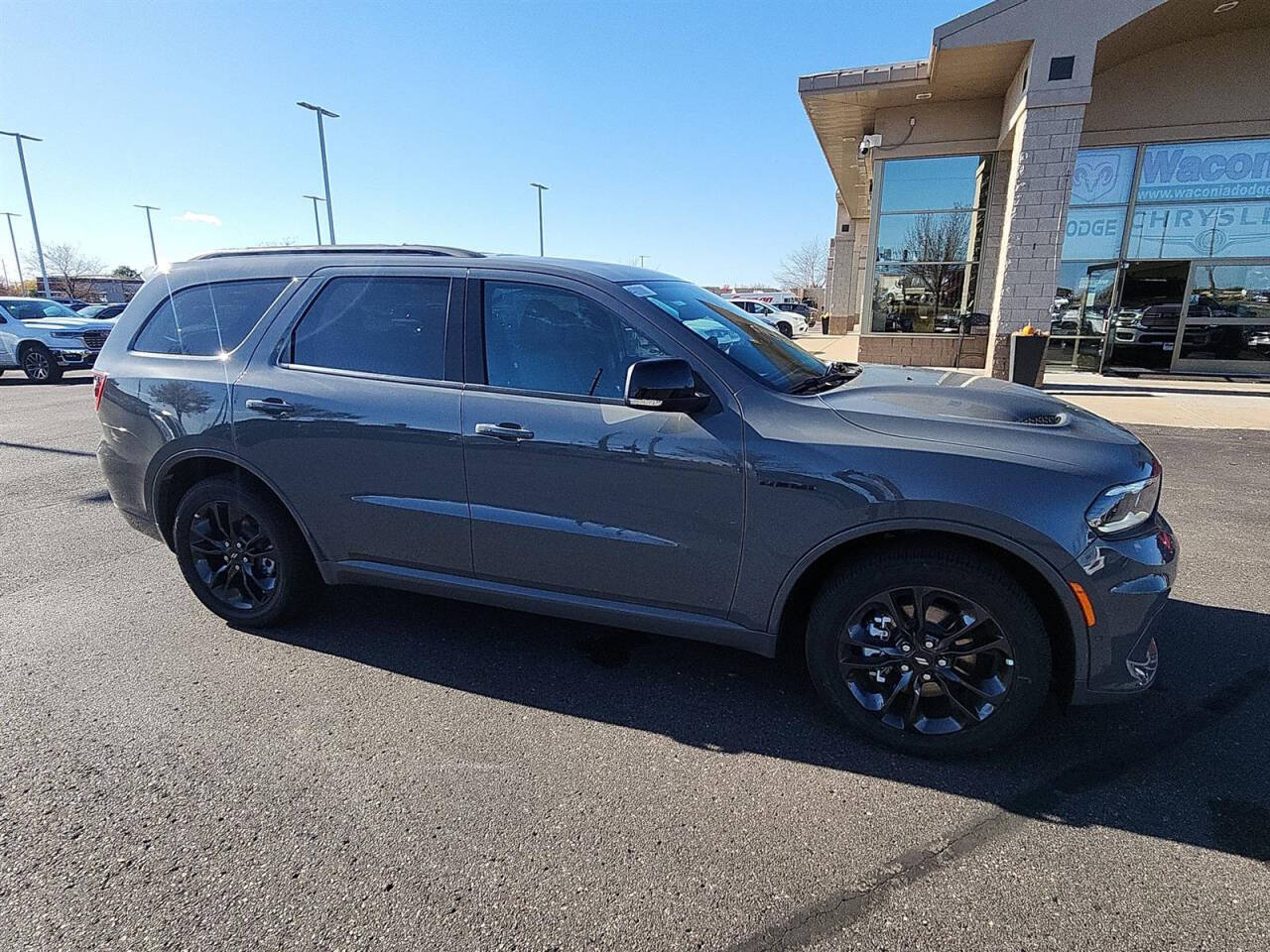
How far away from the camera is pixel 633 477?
8.98 ft

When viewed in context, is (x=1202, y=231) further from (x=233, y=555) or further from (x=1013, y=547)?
(x=233, y=555)

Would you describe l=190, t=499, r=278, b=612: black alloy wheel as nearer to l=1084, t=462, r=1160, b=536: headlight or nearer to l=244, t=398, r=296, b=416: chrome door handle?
l=244, t=398, r=296, b=416: chrome door handle

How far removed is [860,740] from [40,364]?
1823 centimetres

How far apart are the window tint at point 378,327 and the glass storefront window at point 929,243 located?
13.6m

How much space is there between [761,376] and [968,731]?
1.54m

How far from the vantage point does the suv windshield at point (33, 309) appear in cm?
1529

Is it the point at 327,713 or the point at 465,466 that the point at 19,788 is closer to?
the point at 327,713

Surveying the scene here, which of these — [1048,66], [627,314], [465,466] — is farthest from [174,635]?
[1048,66]

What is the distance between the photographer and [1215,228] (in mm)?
13352

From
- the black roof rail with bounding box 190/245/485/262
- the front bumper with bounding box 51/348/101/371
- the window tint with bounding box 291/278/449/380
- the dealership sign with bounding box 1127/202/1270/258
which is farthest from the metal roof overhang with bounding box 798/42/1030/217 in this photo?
the front bumper with bounding box 51/348/101/371

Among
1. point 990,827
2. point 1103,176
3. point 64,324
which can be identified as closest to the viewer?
point 990,827

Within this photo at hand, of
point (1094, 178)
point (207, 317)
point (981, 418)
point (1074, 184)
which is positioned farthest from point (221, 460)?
point (1094, 178)

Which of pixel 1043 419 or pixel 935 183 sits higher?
pixel 935 183

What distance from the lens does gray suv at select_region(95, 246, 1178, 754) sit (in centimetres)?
242
